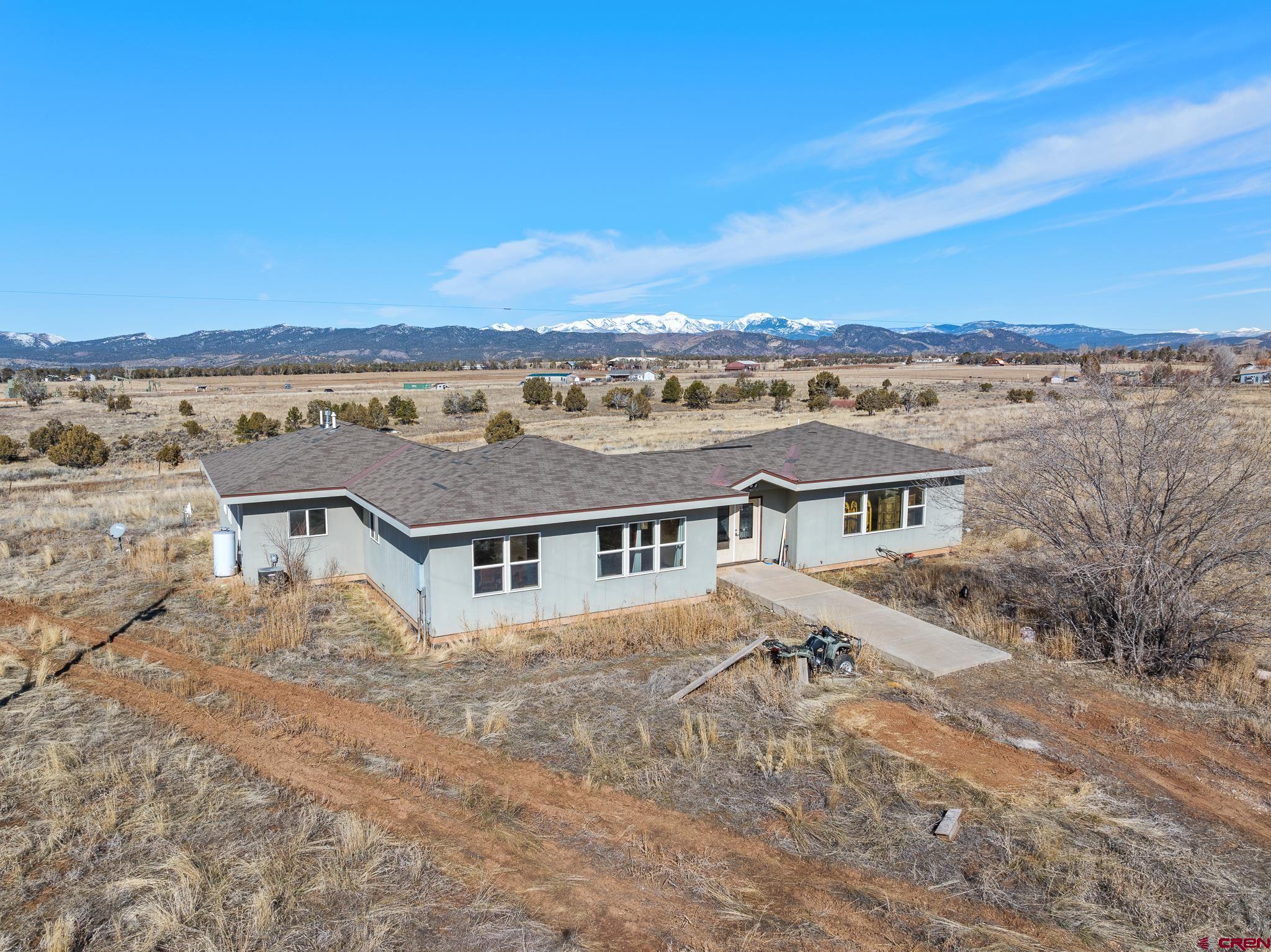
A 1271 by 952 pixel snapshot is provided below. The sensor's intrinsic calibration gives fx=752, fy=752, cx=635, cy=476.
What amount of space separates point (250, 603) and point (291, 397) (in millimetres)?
65454

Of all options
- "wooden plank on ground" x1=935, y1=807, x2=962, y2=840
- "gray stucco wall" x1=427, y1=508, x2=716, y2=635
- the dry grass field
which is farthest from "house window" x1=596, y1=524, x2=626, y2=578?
"wooden plank on ground" x1=935, y1=807, x2=962, y2=840

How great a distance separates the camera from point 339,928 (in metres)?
6.62

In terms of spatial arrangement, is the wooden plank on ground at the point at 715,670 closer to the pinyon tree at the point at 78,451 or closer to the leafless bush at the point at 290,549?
the leafless bush at the point at 290,549

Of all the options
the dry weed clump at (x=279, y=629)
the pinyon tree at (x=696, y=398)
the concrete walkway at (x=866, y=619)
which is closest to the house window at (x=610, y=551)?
the concrete walkway at (x=866, y=619)

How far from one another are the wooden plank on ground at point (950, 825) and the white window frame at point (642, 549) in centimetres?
859

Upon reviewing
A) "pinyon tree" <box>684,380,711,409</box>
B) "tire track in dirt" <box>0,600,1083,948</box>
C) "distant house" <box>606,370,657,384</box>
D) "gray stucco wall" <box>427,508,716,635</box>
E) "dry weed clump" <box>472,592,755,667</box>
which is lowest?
"dry weed clump" <box>472,592,755,667</box>

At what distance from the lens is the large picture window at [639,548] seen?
1574 centimetres

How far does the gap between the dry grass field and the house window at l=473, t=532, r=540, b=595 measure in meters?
1.07

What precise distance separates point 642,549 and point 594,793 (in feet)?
24.8

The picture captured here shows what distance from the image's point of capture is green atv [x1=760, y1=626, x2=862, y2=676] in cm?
1240

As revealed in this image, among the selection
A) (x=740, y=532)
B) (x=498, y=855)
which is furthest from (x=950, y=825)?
(x=740, y=532)

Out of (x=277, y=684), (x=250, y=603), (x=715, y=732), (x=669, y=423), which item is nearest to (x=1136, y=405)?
(x=715, y=732)

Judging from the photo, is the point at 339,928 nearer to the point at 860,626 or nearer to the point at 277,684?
the point at 277,684

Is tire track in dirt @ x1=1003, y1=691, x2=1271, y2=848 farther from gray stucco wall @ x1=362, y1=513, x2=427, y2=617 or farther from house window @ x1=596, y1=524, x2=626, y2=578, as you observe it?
gray stucco wall @ x1=362, y1=513, x2=427, y2=617
